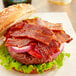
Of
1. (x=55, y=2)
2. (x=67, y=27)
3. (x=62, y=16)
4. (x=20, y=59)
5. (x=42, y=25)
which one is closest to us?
(x=20, y=59)

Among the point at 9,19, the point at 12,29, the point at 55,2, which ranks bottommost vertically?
the point at 55,2

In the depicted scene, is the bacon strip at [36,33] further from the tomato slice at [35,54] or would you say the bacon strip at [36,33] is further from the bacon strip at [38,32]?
the tomato slice at [35,54]

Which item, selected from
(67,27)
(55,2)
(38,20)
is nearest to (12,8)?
(38,20)

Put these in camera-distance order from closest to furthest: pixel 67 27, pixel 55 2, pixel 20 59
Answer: pixel 20 59 → pixel 67 27 → pixel 55 2

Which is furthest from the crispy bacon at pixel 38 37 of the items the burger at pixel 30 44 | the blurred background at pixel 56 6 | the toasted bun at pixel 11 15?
the blurred background at pixel 56 6

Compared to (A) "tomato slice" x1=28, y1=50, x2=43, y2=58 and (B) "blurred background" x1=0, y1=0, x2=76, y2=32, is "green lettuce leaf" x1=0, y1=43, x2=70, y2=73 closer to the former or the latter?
(A) "tomato slice" x1=28, y1=50, x2=43, y2=58

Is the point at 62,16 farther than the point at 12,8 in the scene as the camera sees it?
Yes

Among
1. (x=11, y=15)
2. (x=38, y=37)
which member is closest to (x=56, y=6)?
(x=11, y=15)

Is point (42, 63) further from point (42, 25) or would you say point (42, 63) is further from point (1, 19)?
point (1, 19)

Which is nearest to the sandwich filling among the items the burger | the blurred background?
the burger

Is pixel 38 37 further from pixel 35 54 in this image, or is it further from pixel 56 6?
pixel 56 6
